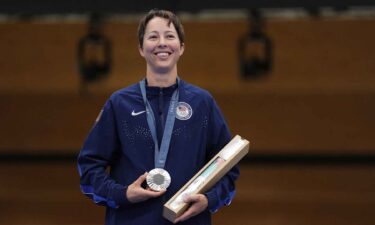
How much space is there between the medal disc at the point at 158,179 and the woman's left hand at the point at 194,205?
6 cm

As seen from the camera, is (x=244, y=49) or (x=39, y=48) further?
(x=39, y=48)

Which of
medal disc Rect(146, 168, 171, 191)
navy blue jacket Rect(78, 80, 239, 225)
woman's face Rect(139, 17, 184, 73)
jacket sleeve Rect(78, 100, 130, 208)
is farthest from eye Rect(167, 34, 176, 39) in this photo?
medal disc Rect(146, 168, 171, 191)

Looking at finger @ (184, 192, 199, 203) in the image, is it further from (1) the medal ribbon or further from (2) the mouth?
(2) the mouth

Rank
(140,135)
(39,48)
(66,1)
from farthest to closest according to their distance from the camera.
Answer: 1. (39,48)
2. (66,1)
3. (140,135)

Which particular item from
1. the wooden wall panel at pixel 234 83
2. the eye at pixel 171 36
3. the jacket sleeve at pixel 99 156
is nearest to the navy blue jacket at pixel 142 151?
the jacket sleeve at pixel 99 156

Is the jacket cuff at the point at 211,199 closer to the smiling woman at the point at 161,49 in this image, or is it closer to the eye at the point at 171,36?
the smiling woman at the point at 161,49

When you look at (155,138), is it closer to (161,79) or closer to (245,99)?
(161,79)

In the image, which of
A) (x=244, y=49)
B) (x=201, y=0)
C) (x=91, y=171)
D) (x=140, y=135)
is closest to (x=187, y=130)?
(x=140, y=135)

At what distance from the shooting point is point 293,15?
3592 mm

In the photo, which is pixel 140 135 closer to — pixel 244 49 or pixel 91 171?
pixel 91 171

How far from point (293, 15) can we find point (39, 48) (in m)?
1.68

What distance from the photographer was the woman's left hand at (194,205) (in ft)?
4.40

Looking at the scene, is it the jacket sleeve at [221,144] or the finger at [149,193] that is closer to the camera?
the finger at [149,193]

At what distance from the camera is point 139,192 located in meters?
1.35
